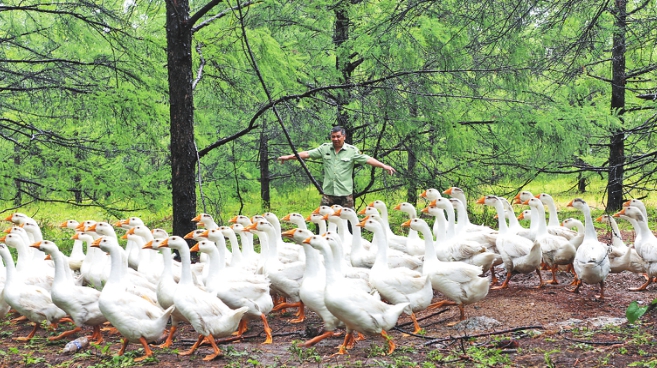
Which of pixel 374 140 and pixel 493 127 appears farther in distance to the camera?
pixel 374 140

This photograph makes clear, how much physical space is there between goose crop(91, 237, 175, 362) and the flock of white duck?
12 mm

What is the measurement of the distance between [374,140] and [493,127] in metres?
3.00

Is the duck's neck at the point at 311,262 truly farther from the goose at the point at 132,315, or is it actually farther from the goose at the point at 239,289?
the goose at the point at 132,315

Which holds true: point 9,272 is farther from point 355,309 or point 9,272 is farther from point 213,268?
point 355,309

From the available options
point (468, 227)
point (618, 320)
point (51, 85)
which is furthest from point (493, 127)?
point (51, 85)

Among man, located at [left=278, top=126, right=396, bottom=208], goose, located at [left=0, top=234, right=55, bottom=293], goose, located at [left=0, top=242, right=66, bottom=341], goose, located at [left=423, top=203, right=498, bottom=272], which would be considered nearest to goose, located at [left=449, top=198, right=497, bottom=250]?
goose, located at [left=423, top=203, right=498, bottom=272]

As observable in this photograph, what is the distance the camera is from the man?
10.4 meters

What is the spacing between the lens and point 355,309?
243 inches

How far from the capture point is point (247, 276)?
295 inches

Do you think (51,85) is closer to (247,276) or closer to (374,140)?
(247,276)

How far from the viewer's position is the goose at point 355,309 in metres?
6.20

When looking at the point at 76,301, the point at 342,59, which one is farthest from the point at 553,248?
the point at 76,301

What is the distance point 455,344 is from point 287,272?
8.49 feet

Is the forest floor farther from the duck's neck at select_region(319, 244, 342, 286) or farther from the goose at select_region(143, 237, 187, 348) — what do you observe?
the duck's neck at select_region(319, 244, 342, 286)
